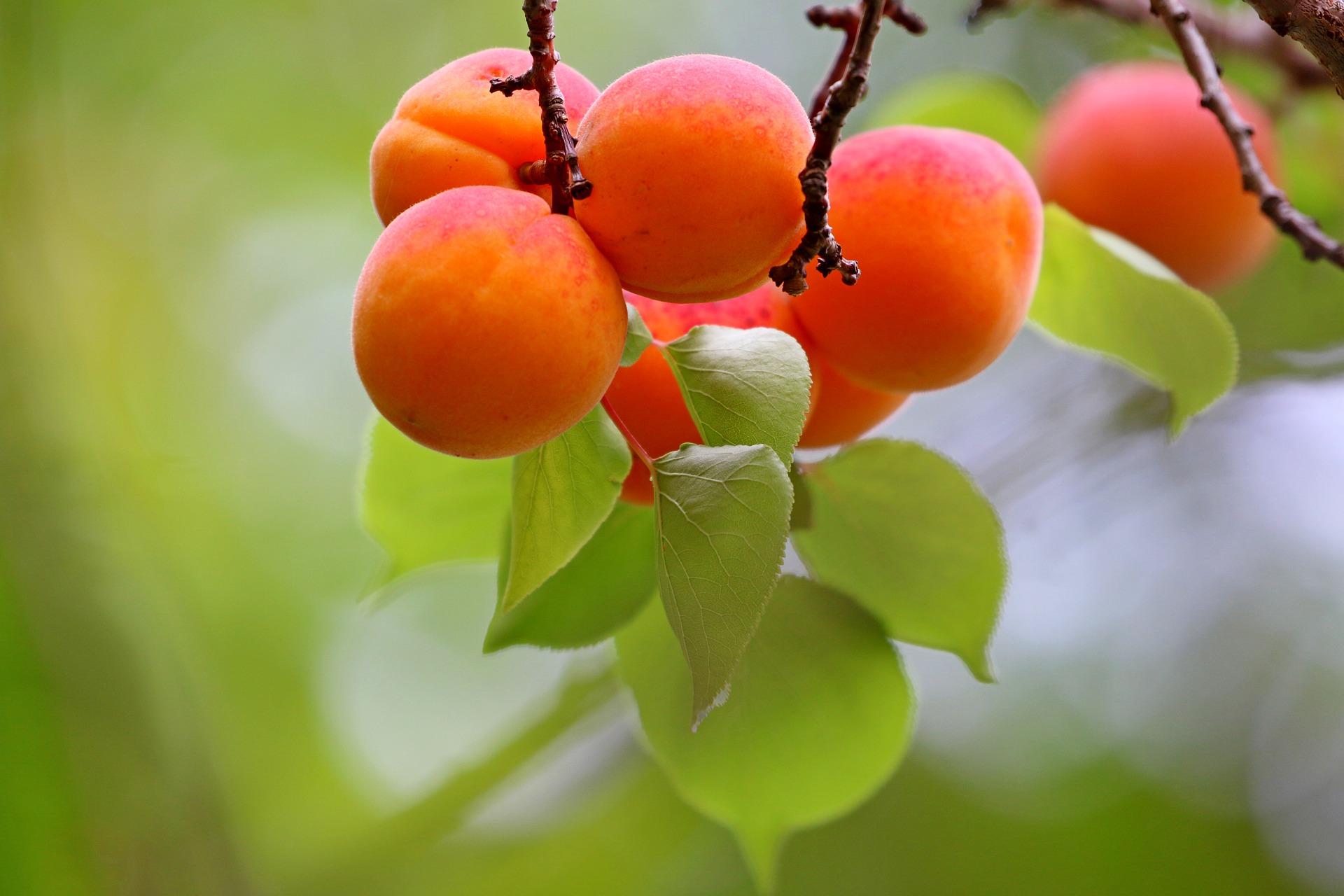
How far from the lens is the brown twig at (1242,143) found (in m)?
0.71

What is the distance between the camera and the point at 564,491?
649 millimetres

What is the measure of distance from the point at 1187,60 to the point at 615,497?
1.66ft

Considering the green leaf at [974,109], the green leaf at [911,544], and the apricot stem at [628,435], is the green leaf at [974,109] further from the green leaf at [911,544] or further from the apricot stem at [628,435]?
the apricot stem at [628,435]

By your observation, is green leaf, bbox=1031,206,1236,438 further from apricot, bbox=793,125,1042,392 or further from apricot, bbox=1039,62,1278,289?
apricot, bbox=1039,62,1278,289

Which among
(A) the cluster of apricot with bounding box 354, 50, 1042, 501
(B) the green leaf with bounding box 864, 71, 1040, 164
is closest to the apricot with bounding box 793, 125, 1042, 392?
(A) the cluster of apricot with bounding box 354, 50, 1042, 501

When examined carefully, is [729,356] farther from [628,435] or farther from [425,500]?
[425,500]

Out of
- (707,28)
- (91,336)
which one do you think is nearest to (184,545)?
(91,336)

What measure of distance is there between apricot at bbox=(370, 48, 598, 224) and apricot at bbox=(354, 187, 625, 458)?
0.21ft

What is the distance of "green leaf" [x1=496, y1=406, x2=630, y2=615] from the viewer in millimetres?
640

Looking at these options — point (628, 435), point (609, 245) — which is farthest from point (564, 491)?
point (609, 245)

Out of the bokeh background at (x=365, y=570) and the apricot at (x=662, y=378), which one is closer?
the apricot at (x=662, y=378)

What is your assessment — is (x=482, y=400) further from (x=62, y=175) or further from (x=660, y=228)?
(x=62, y=175)

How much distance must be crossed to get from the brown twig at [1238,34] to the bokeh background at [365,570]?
0.36ft

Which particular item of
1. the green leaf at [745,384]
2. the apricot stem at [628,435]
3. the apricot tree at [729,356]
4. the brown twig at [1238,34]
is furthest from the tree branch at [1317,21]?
the brown twig at [1238,34]
